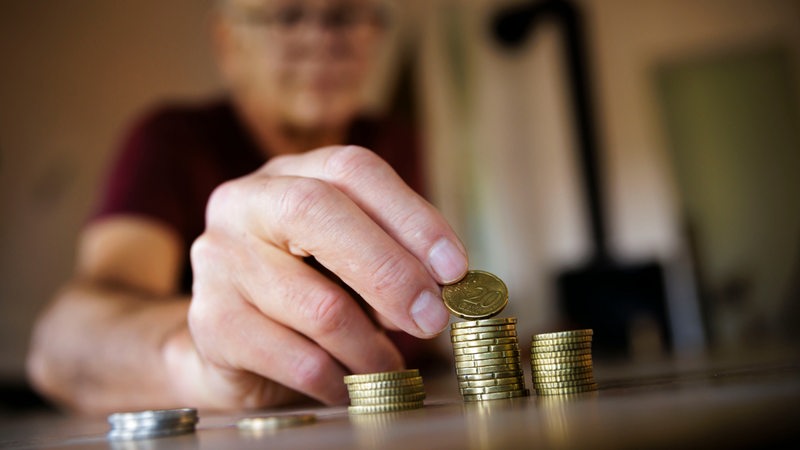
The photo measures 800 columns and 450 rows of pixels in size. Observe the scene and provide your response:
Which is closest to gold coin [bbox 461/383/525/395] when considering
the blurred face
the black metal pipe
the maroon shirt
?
the maroon shirt

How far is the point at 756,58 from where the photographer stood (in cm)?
598

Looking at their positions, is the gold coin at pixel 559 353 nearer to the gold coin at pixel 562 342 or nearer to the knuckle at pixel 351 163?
the gold coin at pixel 562 342

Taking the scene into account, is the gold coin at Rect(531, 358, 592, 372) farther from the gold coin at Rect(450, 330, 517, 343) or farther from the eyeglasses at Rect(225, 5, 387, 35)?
the eyeglasses at Rect(225, 5, 387, 35)

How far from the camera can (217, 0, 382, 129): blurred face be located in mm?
1922

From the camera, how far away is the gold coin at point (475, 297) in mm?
588

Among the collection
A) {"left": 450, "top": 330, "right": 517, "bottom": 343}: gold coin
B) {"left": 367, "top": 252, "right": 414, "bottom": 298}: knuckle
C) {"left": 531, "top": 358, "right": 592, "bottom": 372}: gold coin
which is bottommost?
{"left": 531, "top": 358, "right": 592, "bottom": 372}: gold coin

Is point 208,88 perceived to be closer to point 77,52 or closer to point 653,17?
point 77,52

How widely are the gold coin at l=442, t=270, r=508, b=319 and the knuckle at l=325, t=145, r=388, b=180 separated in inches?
4.5

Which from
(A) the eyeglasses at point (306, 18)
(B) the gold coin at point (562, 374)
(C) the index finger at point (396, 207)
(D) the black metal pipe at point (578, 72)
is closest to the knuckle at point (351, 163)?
(C) the index finger at point (396, 207)

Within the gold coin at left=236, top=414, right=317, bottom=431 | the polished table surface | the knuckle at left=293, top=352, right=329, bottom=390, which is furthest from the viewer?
the knuckle at left=293, top=352, right=329, bottom=390

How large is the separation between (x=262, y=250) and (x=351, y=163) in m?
0.11

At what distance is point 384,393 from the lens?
548 mm

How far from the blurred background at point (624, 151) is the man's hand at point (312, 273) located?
4.49m

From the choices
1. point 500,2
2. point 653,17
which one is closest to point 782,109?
point 653,17
